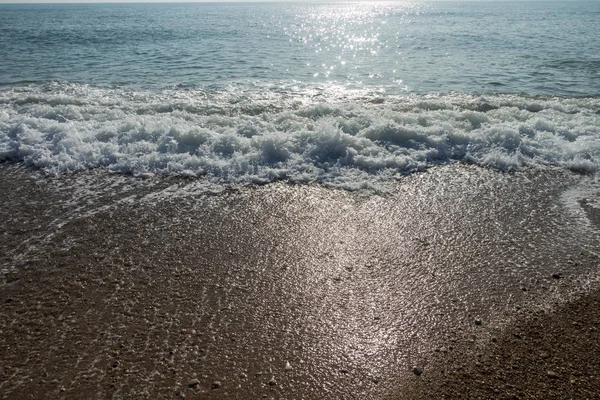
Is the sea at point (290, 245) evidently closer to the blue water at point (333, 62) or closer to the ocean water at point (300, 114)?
the ocean water at point (300, 114)

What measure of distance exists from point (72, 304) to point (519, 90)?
42.8ft

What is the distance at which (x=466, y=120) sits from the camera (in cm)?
877

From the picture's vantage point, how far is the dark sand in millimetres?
3180

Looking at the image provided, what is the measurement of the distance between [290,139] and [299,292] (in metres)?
4.13

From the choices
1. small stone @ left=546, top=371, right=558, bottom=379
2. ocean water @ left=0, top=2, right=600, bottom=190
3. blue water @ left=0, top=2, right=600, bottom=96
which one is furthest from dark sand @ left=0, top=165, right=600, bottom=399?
blue water @ left=0, top=2, right=600, bottom=96

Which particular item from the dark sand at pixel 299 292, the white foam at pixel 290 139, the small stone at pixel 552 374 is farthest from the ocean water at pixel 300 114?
the small stone at pixel 552 374

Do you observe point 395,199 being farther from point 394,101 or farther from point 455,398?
point 394,101

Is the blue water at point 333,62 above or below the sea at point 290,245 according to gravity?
above

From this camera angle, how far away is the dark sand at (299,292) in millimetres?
3180

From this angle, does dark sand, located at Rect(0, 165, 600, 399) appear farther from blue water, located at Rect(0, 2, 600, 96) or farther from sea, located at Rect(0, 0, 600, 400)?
blue water, located at Rect(0, 2, 600, 96)

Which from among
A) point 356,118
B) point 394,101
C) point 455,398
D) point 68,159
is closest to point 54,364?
point 455,398

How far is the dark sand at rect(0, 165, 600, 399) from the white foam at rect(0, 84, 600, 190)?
2.45 ft

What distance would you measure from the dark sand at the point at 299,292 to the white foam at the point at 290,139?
0.75 metres

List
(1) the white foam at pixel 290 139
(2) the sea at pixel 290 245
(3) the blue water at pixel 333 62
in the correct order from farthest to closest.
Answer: (3) the blue water at pixel 333 62
(1) the white foam at pixel 290 139
(2) the sea at pixel 290 245
